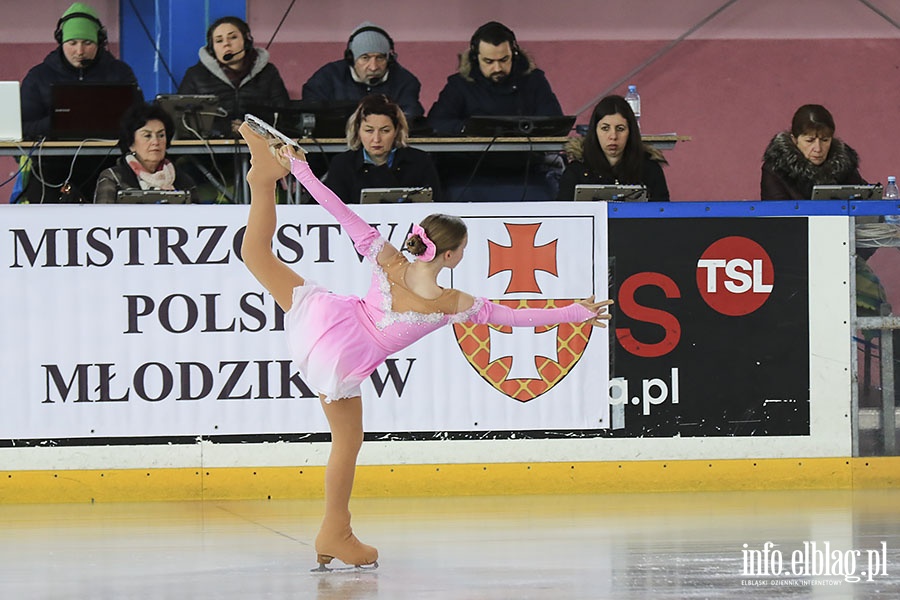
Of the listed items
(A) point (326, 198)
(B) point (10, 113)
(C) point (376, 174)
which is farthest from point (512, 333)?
(B) point (10, 113)

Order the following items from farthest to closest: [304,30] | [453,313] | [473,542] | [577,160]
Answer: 1. [304,30]
2. [577,160]
3. [473,542]
4. [453,313]

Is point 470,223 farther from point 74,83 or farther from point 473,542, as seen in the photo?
point 74,83

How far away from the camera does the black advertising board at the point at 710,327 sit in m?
6.50

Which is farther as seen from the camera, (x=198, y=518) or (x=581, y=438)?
(x=581, y=438)

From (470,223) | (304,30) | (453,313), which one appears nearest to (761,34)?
(304,30)

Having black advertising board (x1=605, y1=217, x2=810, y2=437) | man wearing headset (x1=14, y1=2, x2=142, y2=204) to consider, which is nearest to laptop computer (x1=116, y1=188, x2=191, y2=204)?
man wearing headset (x1=14, y1=2, x2=142, y2=204)

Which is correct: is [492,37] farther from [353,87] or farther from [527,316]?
[527,316]

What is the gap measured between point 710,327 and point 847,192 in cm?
→ 95

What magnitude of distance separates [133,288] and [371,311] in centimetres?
199

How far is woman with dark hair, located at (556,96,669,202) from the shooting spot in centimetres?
693

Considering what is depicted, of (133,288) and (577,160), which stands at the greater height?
(577,160)

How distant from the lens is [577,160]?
6.99 m

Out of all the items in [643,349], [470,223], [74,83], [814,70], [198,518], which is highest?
[814,70]

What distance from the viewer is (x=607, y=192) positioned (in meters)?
6.58
